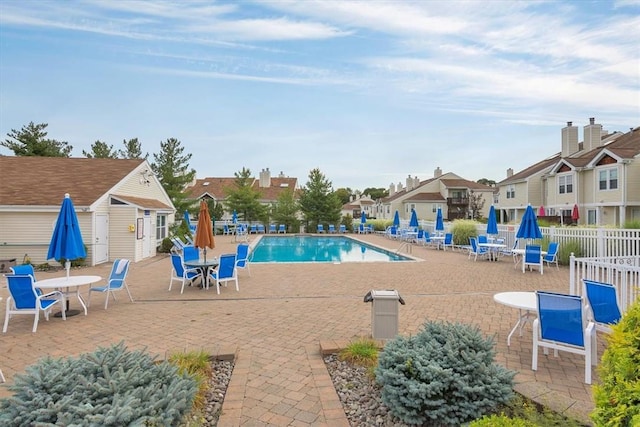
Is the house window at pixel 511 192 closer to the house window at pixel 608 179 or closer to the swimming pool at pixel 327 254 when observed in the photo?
the house window at pixel 608 179

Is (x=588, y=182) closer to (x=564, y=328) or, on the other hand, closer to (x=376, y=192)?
(x=564, y=328)

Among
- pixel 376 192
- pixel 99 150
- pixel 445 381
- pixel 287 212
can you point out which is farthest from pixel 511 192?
pixel 376 192

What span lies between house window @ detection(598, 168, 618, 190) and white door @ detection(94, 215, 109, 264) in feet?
97.3

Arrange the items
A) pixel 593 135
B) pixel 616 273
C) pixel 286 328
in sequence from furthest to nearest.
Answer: pixel 593 135 < pixel 286 328 < pixel 616 273

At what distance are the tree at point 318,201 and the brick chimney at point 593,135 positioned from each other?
21872 mm

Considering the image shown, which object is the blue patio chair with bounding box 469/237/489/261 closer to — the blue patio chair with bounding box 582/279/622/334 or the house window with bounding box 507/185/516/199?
the blue patio chair with bounding box 582/279/622/334

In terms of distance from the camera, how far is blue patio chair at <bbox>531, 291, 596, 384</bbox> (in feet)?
12.6

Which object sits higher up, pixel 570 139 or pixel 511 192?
pixel 570 139

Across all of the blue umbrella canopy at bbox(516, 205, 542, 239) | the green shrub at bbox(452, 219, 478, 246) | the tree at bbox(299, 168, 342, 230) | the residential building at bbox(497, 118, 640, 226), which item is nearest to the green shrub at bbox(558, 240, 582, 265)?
the blue umbrella canopy at bbox(516, 205, 542, 239)

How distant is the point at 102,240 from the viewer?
558 inches

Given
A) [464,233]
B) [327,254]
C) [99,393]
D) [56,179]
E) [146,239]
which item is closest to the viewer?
[99,393]

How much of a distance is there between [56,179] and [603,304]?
18.9 meters

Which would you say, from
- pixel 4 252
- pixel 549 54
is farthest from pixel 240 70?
pixel 549 54

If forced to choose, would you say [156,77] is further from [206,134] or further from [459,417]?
[459,417]
